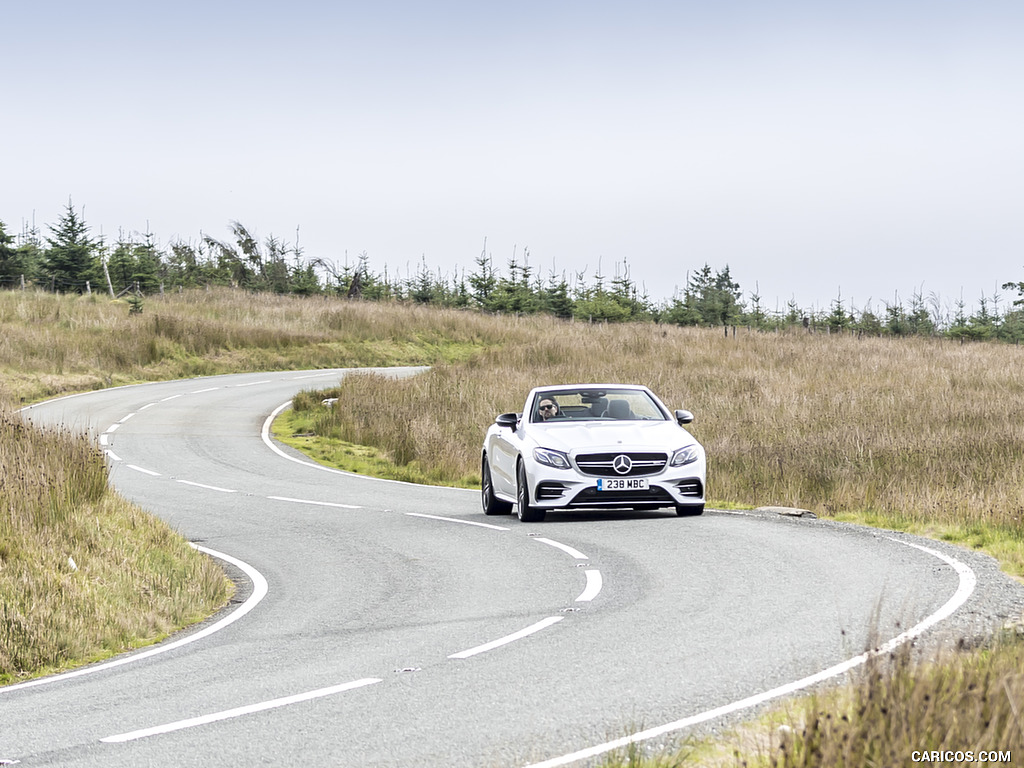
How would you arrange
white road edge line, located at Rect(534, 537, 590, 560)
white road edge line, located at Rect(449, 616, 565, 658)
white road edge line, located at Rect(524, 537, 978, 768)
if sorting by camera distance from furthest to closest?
white road edge line, located at Rect(534, 537, 590, 560) → white road edge line, located at Rect(449, 616, 565, 658) → white road edge line, located at Rect(524, 537, 978, 768)

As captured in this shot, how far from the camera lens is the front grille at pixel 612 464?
47.9 ft

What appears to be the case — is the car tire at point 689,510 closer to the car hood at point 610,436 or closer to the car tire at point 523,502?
the car hood at point 610,436

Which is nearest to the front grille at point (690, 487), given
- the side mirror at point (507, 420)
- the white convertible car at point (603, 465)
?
the white convertible car at point (603, 465)

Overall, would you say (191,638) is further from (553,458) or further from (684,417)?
(684,417)

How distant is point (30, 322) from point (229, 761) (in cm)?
4367

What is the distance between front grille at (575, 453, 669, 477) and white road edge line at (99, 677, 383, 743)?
24.4 ft

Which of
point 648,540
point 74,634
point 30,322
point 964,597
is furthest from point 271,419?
point 964,597

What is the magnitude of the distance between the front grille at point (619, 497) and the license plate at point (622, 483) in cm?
5

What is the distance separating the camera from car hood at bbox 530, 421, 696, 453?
14.7 metres

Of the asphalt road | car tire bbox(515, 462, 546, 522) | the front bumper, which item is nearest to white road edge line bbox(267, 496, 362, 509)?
the asphalt road

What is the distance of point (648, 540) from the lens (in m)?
13.3

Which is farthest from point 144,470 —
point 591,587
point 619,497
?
point 591,587

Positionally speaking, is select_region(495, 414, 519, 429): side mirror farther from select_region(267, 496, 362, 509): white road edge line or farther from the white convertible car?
select_region(267, 496, 362, 509): white road edge line

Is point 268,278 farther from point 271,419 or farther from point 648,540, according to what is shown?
point 648,540
